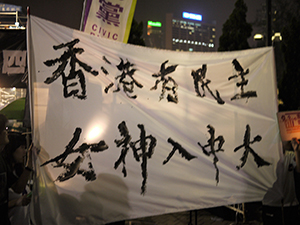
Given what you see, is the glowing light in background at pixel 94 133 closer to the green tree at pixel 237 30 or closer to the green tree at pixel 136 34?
the green tree at pixel 136 34

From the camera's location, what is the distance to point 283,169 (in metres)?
3.41

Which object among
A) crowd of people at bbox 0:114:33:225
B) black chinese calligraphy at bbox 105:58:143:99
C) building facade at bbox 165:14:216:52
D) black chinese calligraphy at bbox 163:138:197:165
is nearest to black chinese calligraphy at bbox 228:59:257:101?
black chinese calligraphy at bbox 163:138:197:165

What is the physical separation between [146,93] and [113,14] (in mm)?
2607

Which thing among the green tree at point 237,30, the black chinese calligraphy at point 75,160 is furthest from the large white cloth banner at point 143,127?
the green tree at point 237,30

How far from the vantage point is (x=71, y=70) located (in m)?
2.73

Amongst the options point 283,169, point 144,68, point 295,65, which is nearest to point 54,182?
point 144,68

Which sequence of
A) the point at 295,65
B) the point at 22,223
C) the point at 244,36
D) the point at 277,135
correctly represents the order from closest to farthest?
the point at 22,223, the point at 277,135, the point at 295,65, the point at 244,36

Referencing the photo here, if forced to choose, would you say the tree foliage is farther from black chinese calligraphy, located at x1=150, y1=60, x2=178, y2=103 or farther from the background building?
the background building

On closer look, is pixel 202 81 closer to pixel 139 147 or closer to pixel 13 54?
pixel 139 147

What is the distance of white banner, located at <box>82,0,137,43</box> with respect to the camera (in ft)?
14.9

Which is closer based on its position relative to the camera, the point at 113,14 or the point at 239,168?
the point at 239,168

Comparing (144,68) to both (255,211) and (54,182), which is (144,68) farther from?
(255,211)

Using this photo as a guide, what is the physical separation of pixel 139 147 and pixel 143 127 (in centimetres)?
26

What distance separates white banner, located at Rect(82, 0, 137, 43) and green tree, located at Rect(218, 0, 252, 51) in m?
6.88
